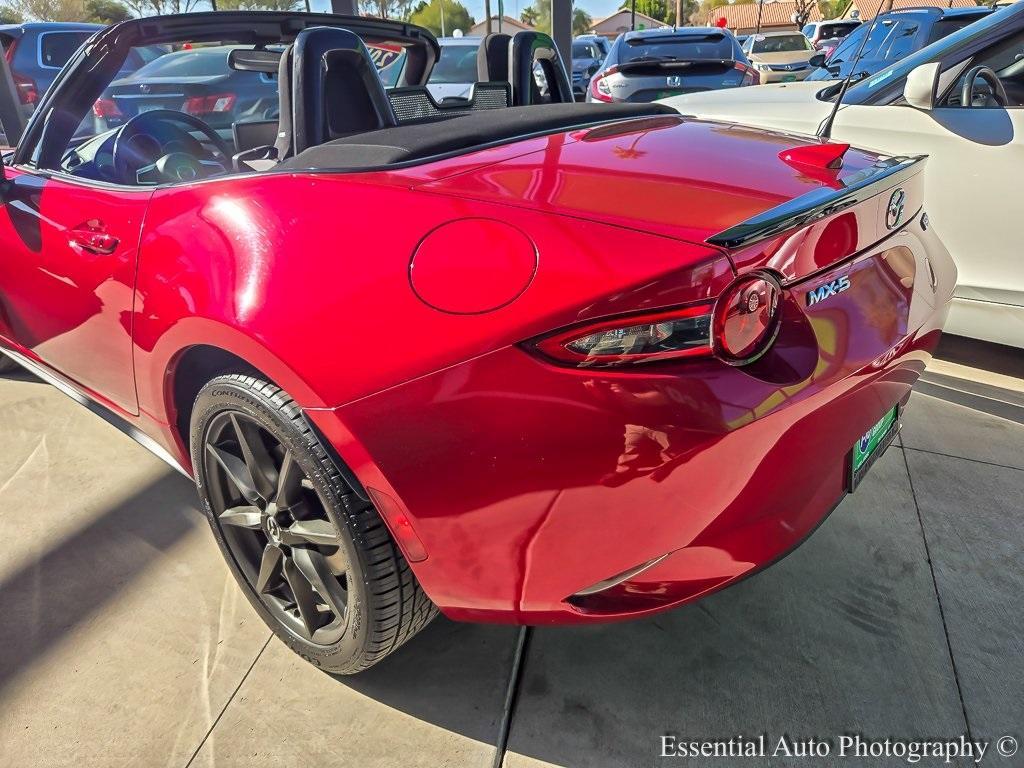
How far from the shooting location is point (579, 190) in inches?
56.0

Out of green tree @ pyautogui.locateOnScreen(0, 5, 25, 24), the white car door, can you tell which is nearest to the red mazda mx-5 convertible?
the white car door

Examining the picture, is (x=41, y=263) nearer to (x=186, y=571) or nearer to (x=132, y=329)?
(x=132, y=329)

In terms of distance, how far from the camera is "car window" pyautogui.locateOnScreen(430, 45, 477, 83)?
7.94 meters

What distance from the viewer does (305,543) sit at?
5.72ft

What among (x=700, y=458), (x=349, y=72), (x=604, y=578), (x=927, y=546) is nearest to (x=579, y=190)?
(x=700, y=458)

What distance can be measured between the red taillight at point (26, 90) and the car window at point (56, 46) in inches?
15.0

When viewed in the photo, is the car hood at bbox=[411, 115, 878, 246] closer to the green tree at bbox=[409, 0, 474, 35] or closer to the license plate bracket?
the license plate bracket

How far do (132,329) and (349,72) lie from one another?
87 cm

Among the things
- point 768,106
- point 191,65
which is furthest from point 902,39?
point 191,65

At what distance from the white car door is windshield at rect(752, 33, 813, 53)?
78.3ft

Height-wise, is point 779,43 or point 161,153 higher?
point 161,153

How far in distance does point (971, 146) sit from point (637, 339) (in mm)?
2716

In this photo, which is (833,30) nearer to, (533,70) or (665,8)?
(533,70)

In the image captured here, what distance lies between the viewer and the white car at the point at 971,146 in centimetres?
309
